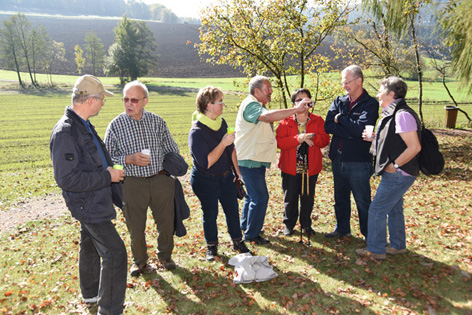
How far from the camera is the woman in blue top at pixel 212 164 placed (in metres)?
4.96

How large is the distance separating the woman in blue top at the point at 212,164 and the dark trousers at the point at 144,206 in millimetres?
493

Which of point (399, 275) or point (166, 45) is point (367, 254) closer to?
point (399, 275)

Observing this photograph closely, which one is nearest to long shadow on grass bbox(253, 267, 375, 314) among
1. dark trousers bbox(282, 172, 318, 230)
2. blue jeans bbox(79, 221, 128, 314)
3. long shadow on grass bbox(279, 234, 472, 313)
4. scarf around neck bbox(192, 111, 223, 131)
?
long shadow on grass bbox(279, 234, 472, 313)

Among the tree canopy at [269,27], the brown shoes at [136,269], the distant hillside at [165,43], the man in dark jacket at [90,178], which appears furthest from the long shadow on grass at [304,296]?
the distant hillside at [165,43]

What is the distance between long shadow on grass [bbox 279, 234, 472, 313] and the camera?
4266 millimetres

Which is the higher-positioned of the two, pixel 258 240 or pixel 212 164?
pixel 212 164

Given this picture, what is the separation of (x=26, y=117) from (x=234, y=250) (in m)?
31.9

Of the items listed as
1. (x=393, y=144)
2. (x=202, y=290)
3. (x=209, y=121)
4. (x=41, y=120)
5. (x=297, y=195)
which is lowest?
(x=41, y=120)

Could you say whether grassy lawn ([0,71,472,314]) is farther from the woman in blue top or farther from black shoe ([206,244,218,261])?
the woman in blue top

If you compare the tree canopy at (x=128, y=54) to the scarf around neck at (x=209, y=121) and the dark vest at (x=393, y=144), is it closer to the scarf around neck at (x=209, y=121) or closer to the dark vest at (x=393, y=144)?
the scarf around neck at (x=209, y=121)

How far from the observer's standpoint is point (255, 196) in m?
5.69

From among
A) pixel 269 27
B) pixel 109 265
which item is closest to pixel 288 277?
pixel 109 265

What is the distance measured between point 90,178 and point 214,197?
2158 mm

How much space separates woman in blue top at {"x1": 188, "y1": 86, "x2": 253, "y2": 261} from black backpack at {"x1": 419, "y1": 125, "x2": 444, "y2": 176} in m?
2.58
